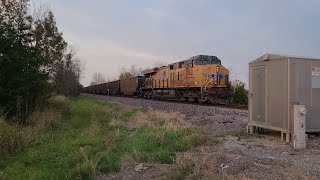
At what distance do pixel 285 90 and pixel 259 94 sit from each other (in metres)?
1.21

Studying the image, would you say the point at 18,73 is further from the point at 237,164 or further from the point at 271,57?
the point at 237,164

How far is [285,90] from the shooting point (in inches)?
371

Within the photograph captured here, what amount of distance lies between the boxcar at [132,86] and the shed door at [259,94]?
35.1 m

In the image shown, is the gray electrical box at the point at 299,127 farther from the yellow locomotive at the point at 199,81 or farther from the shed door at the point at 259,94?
the yellow locomotive at the point at 199,81

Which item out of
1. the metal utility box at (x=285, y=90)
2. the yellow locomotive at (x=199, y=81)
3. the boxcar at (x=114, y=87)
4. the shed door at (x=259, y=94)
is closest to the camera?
the metal utility box at (x=285, y=90)

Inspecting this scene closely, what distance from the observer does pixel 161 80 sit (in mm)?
35750

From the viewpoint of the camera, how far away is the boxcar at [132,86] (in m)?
46.4

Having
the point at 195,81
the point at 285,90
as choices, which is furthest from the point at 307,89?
the point at 195,81

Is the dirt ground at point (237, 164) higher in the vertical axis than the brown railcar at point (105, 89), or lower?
lower

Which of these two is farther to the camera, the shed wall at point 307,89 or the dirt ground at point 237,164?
the shed wall at point 307,89

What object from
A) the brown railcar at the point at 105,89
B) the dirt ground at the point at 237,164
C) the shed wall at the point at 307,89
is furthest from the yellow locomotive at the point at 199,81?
the brown railcar at the point at 105,89

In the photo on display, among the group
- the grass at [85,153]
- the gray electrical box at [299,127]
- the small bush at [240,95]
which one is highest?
the small bush at [240,95]

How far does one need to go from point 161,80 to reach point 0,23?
896 inches

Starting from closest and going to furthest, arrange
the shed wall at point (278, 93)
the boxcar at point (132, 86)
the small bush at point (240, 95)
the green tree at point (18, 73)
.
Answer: the shed wall at point (278, 93) → the green tree at point (18, 73) → the small bush at point (240, 95) → the boxcar at point (132, 86)
